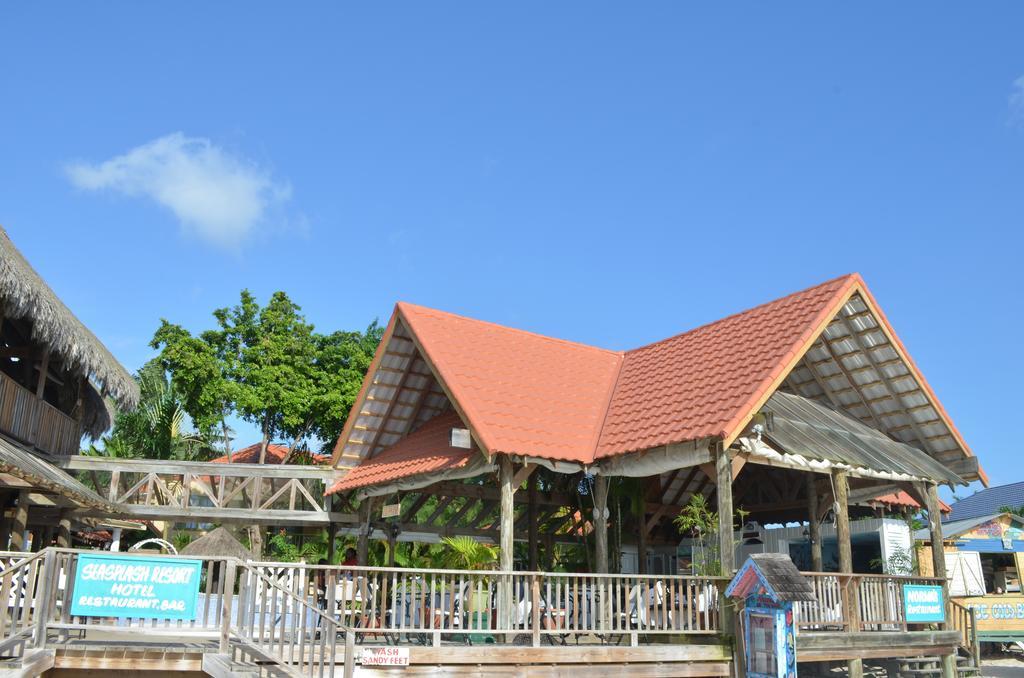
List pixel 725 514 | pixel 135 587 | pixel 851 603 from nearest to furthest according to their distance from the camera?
pixel 135 587 < pixel 725 514 < pixel 851 603

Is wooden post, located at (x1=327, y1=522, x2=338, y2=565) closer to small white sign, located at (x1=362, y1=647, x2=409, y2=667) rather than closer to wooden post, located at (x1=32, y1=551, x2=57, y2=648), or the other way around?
small white sign, located at (x1=362, y1=647, x2=409, y2=667)

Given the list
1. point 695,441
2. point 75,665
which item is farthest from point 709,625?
point 75,665

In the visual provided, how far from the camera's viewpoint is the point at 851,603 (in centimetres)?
1394

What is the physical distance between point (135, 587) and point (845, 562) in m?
10.7

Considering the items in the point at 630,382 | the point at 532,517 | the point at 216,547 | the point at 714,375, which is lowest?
the point at 216,547

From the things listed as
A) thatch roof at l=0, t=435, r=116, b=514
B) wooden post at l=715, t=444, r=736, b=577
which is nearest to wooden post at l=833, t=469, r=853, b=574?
wooden post at l=715, t=444, r=736, b=577

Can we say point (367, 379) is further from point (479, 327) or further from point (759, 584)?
point (759, 584)

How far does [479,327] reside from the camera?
18.0 m

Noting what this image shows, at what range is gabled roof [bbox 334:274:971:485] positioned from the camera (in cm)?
1402

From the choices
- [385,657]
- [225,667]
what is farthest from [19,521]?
[385,657]

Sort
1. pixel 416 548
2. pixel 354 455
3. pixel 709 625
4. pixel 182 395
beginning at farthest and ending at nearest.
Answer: pixel 182 395, pixel 416 548, pixel 354 455, pixel 709 625

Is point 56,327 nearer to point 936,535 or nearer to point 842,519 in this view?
point 842,519

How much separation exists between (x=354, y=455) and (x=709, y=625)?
8351mm

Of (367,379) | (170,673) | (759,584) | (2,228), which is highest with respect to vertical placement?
(2,228)
